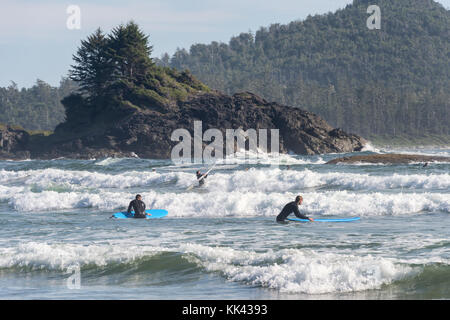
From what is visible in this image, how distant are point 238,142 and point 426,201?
174 ft

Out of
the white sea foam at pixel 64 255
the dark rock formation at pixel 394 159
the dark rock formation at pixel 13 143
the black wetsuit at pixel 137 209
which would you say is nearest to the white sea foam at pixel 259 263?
the white sea foam at pixel 64 255

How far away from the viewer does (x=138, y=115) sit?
260ft

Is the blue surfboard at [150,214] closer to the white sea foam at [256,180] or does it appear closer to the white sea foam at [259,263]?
the white sea foam at [259,263]

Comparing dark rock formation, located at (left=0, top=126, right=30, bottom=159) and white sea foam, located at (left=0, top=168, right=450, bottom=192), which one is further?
dark rock formation, located at (left=0, top=126, right=30, bottom=159)

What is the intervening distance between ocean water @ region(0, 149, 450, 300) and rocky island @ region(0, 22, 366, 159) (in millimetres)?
48228

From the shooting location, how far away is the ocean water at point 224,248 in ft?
38.3

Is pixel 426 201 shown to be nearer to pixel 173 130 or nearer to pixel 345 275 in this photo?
pixel 345 275

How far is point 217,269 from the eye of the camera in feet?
43.4

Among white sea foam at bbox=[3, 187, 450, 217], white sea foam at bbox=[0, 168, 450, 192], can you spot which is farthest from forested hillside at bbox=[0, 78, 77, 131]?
white sea foam at bbox=[3, 187, 450, 217]

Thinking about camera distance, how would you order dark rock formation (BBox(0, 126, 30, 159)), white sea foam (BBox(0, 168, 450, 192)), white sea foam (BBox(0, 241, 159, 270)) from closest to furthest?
white sea foam (BBox(0, 241, 159, 270))
white sea foam (BBox(0, 168, 450, 192))
dark rock formation (BBox(0, 126, 30, 159))

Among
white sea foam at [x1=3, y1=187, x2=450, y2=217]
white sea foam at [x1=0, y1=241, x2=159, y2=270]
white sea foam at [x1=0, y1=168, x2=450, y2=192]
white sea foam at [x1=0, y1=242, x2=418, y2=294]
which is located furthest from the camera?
white sea foam at [x1=0, y1=168, x2=450, y2=192]

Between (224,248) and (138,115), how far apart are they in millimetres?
65775

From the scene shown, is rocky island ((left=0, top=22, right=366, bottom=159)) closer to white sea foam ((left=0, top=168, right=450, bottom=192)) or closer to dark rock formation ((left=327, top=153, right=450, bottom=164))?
dark rock formation ((left=327, top=153, right=450, bottom=164))

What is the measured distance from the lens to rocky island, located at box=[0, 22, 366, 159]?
251ft
